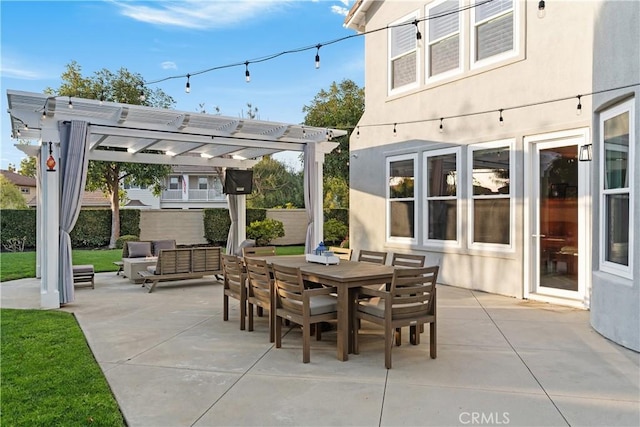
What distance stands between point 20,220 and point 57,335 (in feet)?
43.3

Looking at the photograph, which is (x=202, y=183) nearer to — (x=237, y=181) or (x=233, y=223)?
(x=233, y=223)

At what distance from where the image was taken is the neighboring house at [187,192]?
30.3 metres

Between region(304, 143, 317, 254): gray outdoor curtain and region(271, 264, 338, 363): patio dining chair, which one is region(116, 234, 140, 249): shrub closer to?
region(304, 143, 317, 254): gray outdoor curtain

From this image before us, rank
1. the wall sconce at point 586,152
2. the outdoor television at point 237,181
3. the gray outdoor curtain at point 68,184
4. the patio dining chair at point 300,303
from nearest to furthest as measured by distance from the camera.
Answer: the patio dining chair at point 300,303 < the wall sconce at point 586,152 < the gray outdoor curtain at point 68,184 < the outdoor television at point 237,181

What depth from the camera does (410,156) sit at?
929 cm

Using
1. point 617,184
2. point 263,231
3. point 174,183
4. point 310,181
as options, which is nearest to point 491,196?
point 617,184

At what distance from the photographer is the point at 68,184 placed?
23.3 ft

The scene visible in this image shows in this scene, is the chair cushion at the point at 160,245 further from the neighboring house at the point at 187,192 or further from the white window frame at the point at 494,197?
the neighboring house at the point at 187,192

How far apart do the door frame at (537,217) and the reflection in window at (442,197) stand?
4.79ft

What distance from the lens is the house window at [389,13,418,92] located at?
9250 mm

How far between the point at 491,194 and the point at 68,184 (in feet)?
23.5

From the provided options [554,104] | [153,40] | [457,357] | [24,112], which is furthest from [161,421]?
[153,40]

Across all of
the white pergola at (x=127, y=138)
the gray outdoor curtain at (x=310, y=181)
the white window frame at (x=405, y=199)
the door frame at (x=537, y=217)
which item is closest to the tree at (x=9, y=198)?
the white pergola at (x=127, y=138)

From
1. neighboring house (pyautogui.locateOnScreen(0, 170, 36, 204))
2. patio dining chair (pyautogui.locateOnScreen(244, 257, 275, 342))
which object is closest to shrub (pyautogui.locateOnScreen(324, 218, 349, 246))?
patio dining chair (pyautogui.locateOnScreen(244, 257, 275, 342))
